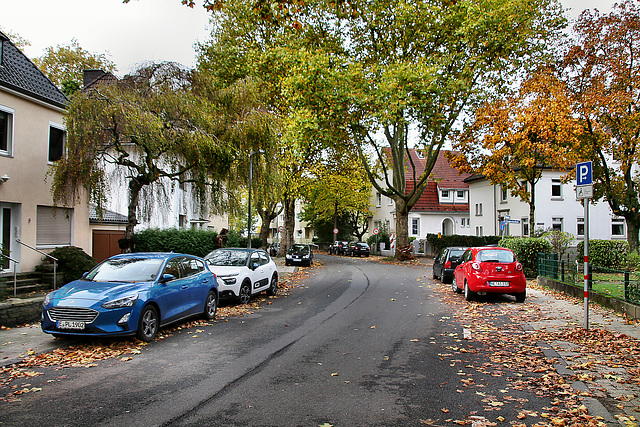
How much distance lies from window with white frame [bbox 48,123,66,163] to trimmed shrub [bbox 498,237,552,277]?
19.1 metres

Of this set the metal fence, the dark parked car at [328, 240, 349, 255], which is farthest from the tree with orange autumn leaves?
the dark parked car at [328, 240, 349, 255]

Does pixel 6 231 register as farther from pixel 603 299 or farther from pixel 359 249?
pixel 359 249

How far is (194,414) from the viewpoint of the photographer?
17.0 feet

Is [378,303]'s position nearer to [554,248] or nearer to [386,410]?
[386,410]

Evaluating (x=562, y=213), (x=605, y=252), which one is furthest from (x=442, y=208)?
(x=605, y=252)

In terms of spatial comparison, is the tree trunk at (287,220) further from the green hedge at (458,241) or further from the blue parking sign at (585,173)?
the blue parking sign at (585,173)

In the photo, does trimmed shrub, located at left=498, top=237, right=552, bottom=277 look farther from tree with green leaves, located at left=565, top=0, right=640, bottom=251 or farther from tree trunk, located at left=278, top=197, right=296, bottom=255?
tree trunk, located at left=278, top=197, right=296, bottom=255

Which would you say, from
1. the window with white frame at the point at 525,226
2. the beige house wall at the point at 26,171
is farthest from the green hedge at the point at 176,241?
the window with white frame at the point at 525,226

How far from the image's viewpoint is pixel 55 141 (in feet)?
58.4

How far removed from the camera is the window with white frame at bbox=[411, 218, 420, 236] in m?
54.3

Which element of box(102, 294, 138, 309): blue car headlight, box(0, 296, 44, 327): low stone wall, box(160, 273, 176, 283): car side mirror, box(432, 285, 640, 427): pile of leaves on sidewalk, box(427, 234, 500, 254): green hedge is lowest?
box(432, 285, 640, 427): pile of leaves on sidewalk

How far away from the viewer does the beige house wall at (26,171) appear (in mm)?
15648

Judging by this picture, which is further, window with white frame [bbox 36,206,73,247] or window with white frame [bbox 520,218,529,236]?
window with white frame [bbox 520,218,529,236]

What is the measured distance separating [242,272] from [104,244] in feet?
38.0
